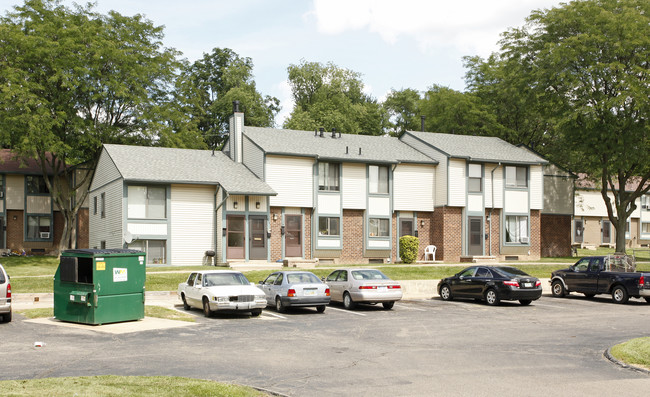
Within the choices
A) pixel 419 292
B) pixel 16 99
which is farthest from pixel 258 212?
pixel 16 99

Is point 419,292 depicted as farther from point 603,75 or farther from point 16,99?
point 16,99

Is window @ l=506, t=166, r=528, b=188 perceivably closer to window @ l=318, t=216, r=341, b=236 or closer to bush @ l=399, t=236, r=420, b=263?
bush @ l=399, t=236, r=420, b=263

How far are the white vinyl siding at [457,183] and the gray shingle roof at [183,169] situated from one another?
1178 cm

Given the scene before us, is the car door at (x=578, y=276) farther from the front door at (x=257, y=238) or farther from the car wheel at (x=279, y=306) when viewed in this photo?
the front door at (x=257, y=238)

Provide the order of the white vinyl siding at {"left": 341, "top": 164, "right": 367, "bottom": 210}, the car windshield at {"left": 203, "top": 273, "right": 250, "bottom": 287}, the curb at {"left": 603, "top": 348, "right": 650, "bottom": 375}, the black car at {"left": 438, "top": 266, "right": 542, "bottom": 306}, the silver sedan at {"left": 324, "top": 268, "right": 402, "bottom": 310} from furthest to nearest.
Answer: the white vinyl siding at {"left": 341, "top": 164, "right": 367, "bottom": 210}, the black car at {"left": 438, "top": 266, "right": 542, "bottom": 306}, the silver sedan at {"left": 324, "top": 268, "right": 402, "bottom": 310}, the car windshield at {"left": 203, "top": 273, "right": 250, "bottom": 287}, the curb at {"left": 603, "top": 348, "right": 650, "bottom": 375}

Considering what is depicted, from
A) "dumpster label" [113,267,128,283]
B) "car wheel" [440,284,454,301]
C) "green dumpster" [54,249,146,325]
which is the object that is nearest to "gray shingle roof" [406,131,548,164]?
"car wheel" [440,284,454,301]

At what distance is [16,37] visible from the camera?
130 feet

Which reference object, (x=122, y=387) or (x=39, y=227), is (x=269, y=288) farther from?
(x=39, y=227)

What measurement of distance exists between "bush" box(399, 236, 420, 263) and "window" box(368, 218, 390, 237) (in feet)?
7.72

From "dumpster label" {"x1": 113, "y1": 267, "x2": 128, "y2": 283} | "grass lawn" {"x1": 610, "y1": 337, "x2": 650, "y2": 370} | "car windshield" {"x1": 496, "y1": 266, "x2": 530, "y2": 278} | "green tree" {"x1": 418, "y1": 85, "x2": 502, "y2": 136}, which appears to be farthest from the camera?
"green tree" {"x1": 418, "y1": 85, "x2": 502, "y2": 136}

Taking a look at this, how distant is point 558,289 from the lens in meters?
28.0

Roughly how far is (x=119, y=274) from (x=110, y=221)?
1988cm

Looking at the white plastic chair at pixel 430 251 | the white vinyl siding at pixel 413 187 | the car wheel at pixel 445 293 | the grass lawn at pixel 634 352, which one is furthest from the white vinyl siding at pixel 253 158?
the grass lawn at pixel 634 352

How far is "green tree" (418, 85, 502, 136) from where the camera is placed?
55.7 metres
